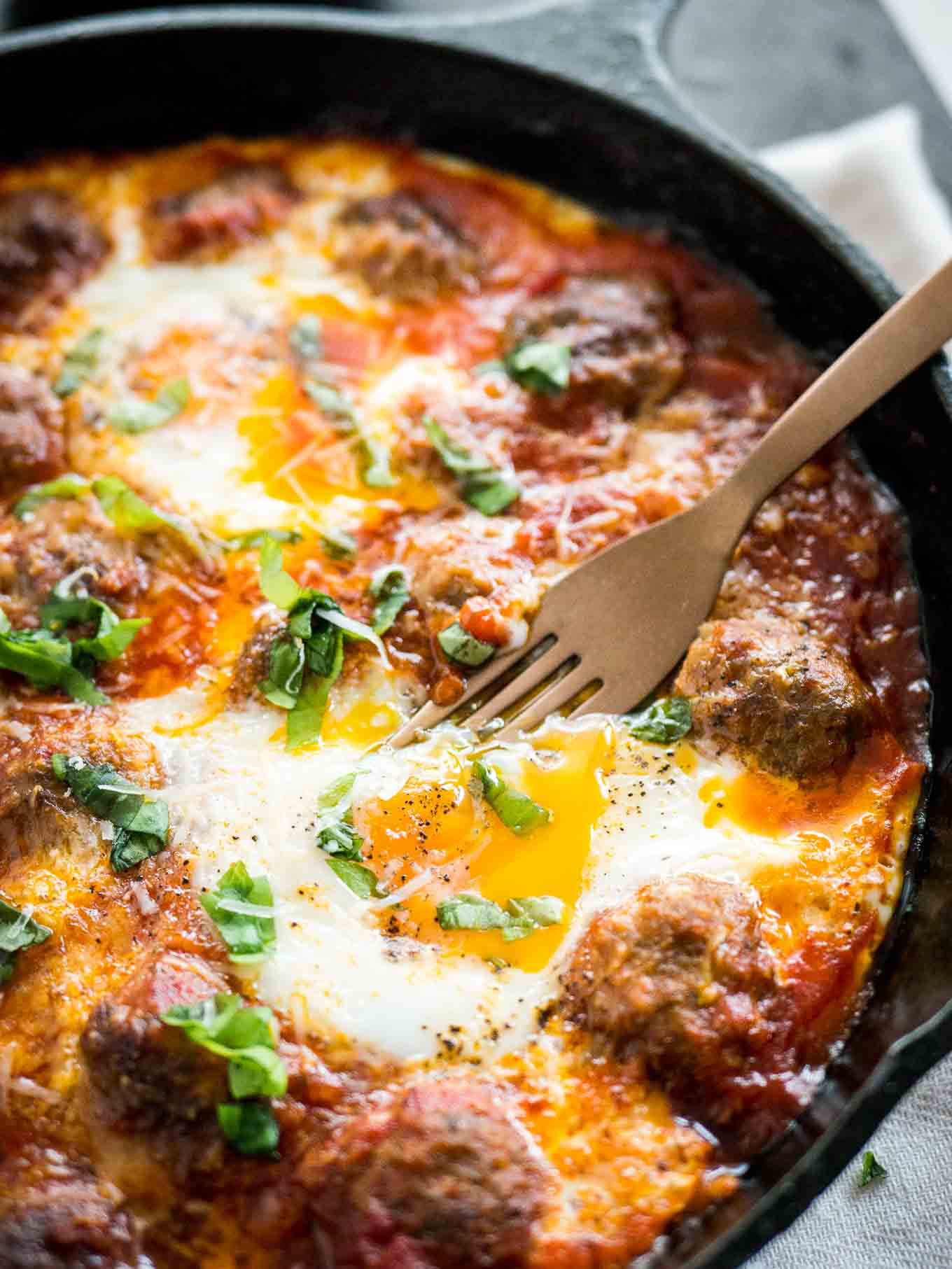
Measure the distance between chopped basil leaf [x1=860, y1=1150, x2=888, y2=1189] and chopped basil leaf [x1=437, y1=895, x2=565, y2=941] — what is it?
3.73 feet

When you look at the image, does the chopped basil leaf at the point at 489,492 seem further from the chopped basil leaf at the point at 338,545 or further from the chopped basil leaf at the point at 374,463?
the chopped basil leaf at the point at 338,545

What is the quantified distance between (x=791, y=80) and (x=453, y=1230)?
516 cm

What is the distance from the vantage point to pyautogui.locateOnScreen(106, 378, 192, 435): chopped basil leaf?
4.50 m

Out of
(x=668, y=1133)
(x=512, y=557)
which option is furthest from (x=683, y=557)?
(x=668, y=1133)

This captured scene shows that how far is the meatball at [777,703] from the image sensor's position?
375 cm

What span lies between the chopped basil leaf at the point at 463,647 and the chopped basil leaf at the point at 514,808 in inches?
14.9

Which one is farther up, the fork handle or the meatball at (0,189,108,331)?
the fork handle

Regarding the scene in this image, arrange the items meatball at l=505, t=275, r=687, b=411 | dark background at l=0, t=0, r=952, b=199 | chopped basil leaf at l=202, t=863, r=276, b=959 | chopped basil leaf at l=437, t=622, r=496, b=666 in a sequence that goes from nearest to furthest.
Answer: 1. chopped basil leaf at l=202, t=863, r=276, b=959
2. chopped basil leaf at l=437, t=622, r=496, b=666
3. meatball at l=505, t=275, r=687, b=411
4. dark background at l=0, t=0, r=952, b=199

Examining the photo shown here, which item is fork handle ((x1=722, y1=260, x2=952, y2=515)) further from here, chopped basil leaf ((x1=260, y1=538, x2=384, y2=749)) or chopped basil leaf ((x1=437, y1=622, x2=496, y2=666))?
chopped basil leaf ((x1=260, y1=538, x2=384, y2=749))

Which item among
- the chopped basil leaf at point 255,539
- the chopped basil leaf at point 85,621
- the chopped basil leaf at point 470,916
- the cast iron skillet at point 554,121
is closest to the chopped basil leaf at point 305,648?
the chopped basil leaf at point 255,539

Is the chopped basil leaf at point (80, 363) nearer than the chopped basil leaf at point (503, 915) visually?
No

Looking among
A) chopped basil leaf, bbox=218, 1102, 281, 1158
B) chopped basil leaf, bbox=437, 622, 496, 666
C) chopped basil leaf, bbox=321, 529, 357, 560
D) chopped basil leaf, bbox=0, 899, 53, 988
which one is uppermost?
chopped basil leaf, bbox=437, 622, 496, 666

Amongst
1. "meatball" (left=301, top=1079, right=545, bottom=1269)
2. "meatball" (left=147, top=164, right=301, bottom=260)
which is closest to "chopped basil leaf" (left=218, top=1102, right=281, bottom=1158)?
"meatball" (left=301, top=1079, right=545, bottom=1269)

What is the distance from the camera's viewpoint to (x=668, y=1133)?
11.0 ft
